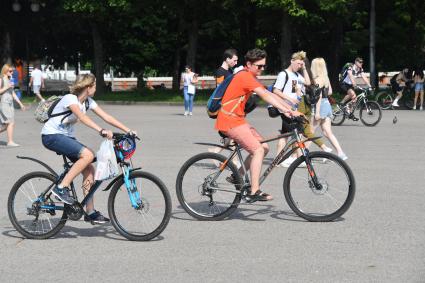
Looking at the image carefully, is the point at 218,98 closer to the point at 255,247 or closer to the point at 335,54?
the point at 255,247

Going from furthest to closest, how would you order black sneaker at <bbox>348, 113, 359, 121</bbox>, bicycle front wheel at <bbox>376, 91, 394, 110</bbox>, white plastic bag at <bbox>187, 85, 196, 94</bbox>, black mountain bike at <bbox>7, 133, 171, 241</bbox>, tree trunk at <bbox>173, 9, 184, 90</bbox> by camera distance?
tree trunk at <bbox>173, 9, 184, 90</bbox> < bicycle front wheel at <bbox>376, 91, 394, 110</bbox> < white plastic bag at <bbox>187, 85, 196, 94</bbox> < black sneaker at <bbox>348, 113, 359, 121</bbox> < black mountain bike at <bbox>7, 133, 171, 241</bbox>

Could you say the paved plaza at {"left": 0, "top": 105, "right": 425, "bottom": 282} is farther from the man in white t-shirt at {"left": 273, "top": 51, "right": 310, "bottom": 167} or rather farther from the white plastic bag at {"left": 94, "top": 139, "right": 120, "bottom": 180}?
the man in white t-shirt at {"left": 273, "top": 51, "right": 310, "bottom": 167}

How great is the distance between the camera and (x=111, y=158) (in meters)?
8.10

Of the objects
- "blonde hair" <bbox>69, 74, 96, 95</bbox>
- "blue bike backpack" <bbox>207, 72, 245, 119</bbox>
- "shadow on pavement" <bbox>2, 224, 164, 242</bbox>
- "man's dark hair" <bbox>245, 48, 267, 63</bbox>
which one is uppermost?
"man's dark hair" <bbox>245, 48, 267, 63</bbox>

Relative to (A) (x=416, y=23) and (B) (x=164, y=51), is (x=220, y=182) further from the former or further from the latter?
(B) (x=164, y=51)

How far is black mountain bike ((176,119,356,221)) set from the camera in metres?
9.02

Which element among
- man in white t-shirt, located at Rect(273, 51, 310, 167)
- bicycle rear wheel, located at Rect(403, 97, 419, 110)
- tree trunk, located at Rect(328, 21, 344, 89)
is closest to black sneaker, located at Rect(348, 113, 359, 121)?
bicycle rear wheel, located at Rect(403, 97, 419, 110)

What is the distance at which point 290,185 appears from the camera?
907cm

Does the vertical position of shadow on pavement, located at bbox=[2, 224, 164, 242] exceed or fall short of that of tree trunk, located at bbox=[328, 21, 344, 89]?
it falls short

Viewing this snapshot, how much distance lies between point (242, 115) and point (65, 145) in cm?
204

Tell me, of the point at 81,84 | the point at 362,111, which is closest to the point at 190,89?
the point at 362,111

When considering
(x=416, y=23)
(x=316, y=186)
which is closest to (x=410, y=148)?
(x=316, y=186)

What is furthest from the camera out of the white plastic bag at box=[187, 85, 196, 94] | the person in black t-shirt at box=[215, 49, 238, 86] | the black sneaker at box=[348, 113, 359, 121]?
the white plastic bag at box=[187, 85, 196, 94]

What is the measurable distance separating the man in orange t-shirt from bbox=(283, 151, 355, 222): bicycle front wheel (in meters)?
0.28
